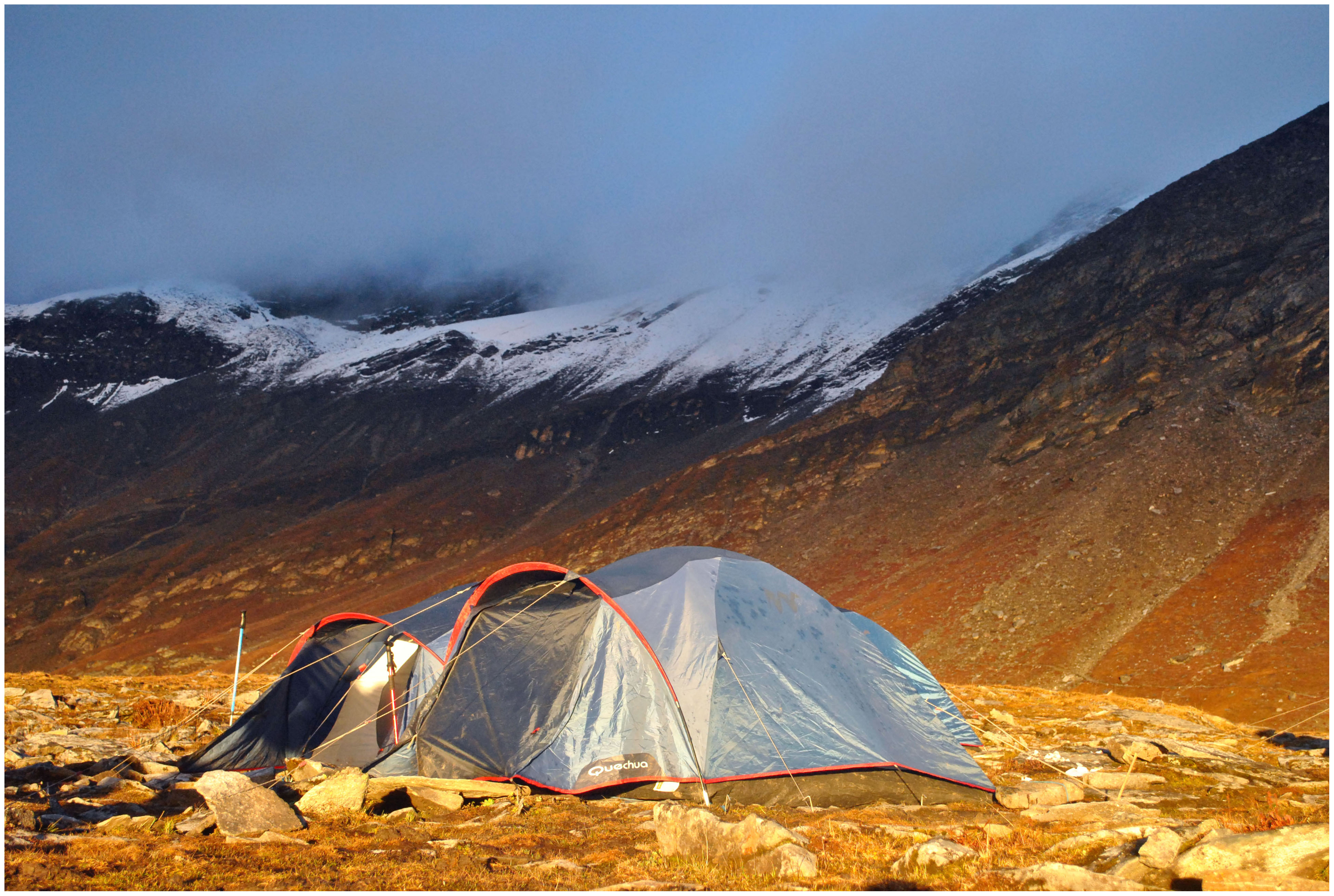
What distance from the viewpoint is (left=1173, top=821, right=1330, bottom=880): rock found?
17.1 feet

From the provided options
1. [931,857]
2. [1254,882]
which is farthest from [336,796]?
[1254,882]

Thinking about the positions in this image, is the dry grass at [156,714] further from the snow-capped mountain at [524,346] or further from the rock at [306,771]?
the snow-capped mountain at [524,346]

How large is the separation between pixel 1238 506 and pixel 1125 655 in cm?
1199

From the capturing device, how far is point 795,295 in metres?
133

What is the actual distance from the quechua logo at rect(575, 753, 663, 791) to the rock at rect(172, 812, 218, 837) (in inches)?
149

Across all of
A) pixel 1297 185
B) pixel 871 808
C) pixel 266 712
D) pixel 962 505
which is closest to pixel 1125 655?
Result: pixel 962 505

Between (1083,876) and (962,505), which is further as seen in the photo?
(962,505)

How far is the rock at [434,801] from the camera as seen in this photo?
8.91 metres

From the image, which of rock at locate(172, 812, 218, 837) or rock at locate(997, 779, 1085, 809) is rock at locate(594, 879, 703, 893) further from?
rock at locate(997, 779, 1085, 809)

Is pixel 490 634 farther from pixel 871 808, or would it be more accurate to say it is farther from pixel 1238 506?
pixel 1238 506

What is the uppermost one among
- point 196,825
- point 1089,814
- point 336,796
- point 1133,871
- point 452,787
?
point 196,825

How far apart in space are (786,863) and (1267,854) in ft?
10.8

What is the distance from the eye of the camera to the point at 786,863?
20.9 feet

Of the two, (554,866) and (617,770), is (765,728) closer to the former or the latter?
(617,770)
